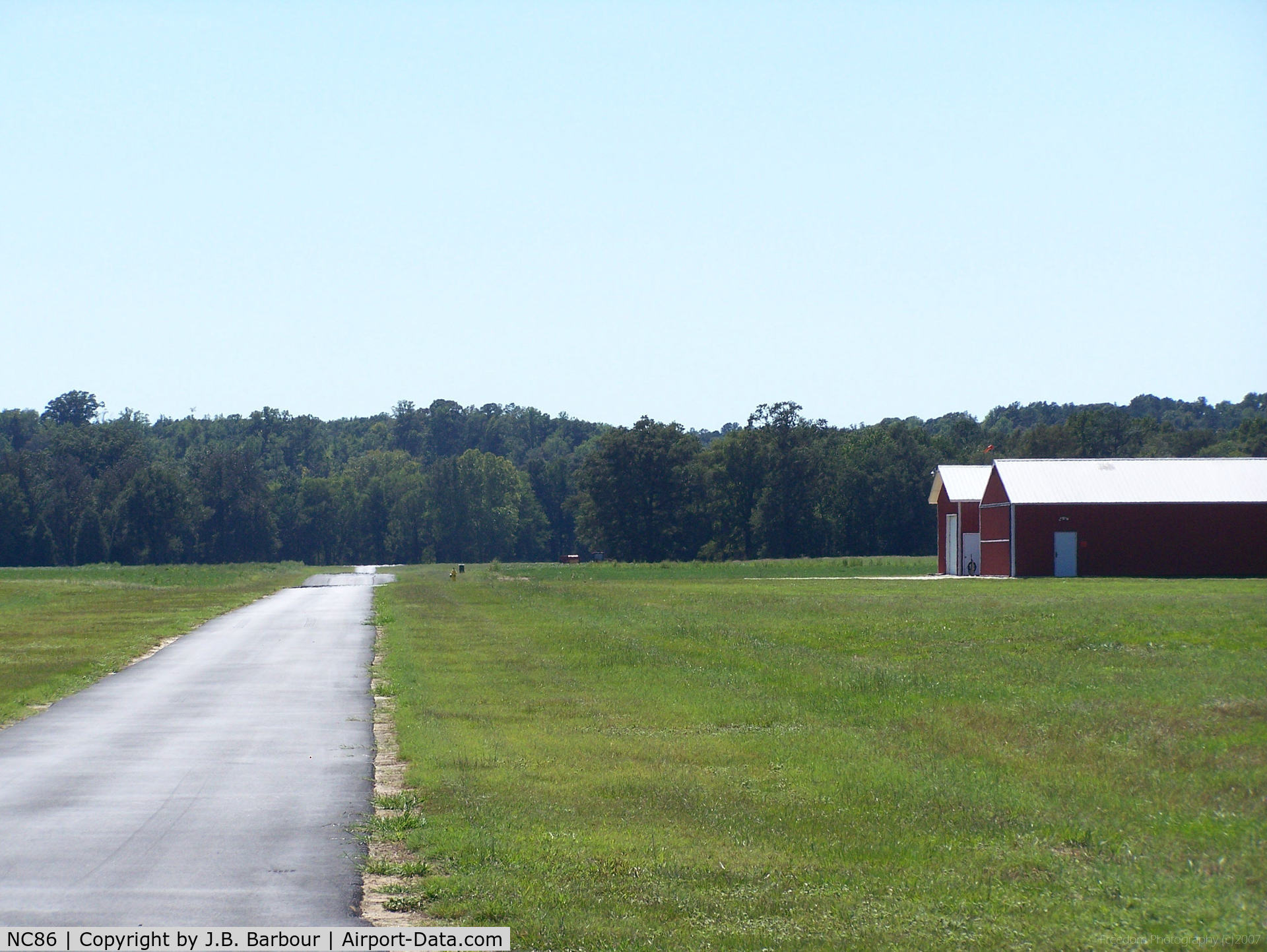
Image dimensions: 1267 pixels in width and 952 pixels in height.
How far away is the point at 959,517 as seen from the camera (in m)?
71.1

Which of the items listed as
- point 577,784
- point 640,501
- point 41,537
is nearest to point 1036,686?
point 577,784

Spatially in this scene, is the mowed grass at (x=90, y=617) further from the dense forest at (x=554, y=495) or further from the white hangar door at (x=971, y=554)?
the dense forest at (x=554, y=495)

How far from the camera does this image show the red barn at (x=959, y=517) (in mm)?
69188

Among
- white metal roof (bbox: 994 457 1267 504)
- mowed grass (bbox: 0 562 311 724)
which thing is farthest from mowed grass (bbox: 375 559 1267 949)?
white metal roof (bbox: 994 457 1267 504)

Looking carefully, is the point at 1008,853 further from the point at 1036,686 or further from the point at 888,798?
the point at 1036,686

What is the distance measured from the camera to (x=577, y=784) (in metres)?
13.2

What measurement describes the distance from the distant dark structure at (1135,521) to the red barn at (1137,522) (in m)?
0.03

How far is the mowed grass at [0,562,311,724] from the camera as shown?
78.4 ft

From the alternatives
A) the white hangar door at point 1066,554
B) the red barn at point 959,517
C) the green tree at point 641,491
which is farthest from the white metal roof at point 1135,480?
the green tree at point 641,491

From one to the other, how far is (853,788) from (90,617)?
37.1m

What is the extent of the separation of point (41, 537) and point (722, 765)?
498 feet
